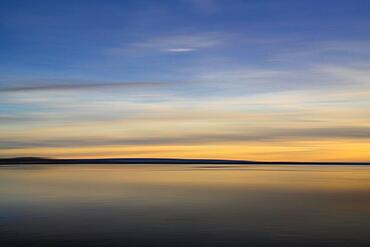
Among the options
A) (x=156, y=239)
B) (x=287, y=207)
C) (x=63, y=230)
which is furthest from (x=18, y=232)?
(x=287, y=207)

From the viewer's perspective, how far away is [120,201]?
24703 mm

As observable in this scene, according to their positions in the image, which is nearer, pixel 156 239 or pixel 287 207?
pixel 156 239

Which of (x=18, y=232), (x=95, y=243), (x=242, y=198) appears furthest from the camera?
(x=242, y=198)

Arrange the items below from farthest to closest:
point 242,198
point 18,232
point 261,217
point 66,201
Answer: point 242,198 → point 66,201 → point 261,217 → point 18,232

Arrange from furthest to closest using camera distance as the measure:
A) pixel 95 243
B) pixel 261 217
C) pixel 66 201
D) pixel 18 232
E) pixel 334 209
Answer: pixel 66 201 < pixel 334 209 < pixel 261 217 < pixel 18 232 < pixel 95 243

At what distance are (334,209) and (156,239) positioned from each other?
10443mm

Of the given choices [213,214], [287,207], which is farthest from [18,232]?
[287,207]

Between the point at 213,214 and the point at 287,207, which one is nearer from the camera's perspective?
the point at 213,214

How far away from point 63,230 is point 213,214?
21.6ft

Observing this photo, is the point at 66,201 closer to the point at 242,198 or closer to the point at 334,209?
the point at 242,198

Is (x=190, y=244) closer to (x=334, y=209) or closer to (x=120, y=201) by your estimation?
(x=334, y=209)

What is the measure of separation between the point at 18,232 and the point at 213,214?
25.8 feet

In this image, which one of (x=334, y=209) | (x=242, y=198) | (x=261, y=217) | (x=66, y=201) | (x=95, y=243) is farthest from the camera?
(x=242, y=198)

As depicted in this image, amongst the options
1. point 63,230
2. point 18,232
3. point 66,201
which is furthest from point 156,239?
point 66,201
